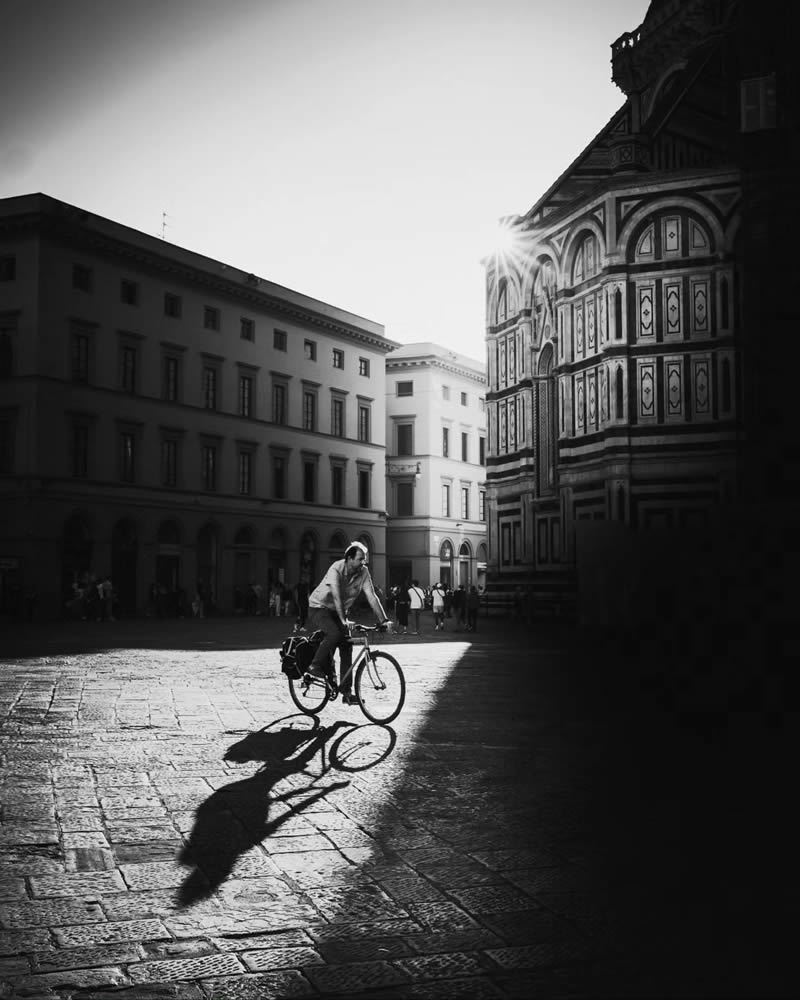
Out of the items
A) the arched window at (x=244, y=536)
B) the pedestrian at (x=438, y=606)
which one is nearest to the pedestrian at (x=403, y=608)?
the pedestrian at (x=438, y=606)

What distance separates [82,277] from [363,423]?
793 inches

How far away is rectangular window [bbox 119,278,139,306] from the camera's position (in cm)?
4288

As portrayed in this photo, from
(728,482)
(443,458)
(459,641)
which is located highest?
(443,458)

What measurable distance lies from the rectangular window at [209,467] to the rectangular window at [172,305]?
5.48 meters

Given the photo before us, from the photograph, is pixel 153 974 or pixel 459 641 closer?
pixel 153 974

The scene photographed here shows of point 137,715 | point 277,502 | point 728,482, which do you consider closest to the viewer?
point 137,715

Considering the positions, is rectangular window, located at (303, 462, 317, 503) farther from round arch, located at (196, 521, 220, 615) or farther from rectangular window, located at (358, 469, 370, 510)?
round arch, located at (196, 521, 220, 615)

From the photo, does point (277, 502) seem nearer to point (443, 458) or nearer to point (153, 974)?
point (443, 458)

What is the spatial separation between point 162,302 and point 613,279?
18.8 meters

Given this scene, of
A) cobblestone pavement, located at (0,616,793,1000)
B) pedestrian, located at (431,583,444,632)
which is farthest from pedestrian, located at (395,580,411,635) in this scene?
cobblestone pavement, located at (0,616,793,1000)

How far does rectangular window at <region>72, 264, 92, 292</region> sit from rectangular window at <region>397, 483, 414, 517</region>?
27.9 m

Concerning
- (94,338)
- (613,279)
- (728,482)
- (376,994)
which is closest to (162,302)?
(94,338)

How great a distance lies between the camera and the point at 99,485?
41.2 metres

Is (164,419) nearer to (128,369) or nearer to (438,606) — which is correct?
(128,369)
